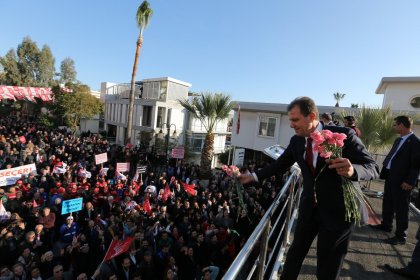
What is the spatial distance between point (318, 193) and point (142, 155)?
17120 millimetres

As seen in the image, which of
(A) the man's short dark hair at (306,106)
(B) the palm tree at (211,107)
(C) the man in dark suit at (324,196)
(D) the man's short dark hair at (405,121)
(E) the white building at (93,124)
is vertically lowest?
(E) the white building at (93,124)

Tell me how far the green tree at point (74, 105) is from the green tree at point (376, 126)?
95.5 ft

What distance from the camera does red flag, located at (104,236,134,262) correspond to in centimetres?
613

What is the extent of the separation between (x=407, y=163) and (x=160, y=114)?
78.6 feet

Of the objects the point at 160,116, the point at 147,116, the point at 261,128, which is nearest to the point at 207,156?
the point at 261,128

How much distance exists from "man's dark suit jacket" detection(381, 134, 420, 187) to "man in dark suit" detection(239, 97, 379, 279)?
2.19 meters

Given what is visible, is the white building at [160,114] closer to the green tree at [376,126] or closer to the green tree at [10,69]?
the green tree at [376,126]

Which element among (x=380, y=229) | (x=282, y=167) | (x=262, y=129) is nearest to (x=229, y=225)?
(x=380, y=229)

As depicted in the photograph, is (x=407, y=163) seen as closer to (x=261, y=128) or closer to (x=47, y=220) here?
(x=47, y=220)

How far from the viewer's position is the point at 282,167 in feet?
8.03

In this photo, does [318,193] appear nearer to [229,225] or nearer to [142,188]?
[229,225]

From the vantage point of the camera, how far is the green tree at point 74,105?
2928 cm

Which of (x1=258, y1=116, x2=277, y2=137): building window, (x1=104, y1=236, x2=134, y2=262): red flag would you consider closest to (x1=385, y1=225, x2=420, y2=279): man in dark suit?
(x1=104, y1=236, x2=134, y2=262): red flag

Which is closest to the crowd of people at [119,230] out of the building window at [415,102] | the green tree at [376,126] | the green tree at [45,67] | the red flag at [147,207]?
the red flag at [147,207]
